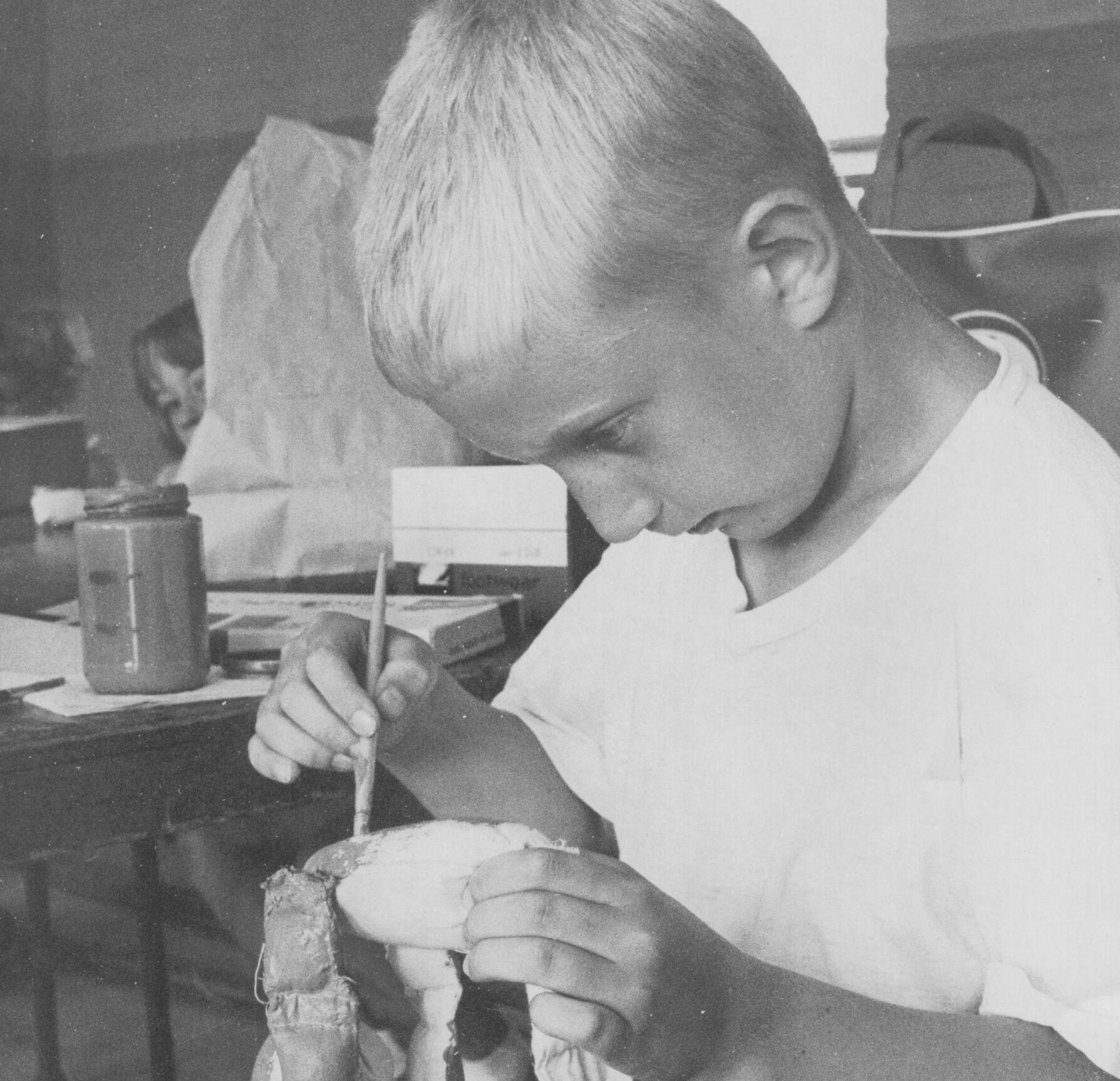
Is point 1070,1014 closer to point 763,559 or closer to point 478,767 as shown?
point 763,559

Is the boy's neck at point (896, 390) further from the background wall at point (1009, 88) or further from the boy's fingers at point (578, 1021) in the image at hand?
the background wall at point (1009, 88)

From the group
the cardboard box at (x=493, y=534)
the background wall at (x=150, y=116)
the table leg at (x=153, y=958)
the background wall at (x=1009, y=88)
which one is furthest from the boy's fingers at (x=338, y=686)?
the background wall at (x=150, y=116)

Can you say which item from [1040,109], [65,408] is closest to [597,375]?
[1040,109]

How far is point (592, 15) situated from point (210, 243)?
2.99ft

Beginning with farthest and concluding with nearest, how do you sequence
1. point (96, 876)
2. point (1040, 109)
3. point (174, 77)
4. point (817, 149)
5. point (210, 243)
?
point (174, 77)
point (1040, 109)
point (96, 876)
point (210, 243)
point (817, 149)

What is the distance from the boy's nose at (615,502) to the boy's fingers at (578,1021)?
0.87 ft

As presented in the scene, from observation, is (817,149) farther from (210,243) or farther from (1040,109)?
(1040,109)

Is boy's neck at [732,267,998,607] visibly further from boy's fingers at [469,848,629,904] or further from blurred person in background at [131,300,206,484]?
blurred person in background at [131,300,206,484]

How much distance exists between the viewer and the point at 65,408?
3.15 m

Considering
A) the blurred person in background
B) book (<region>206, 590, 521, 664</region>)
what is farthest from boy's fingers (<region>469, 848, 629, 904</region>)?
the blurred person in background

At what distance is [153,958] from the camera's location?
116 centimetres

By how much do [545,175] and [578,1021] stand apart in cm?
38

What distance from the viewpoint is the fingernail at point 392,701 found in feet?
2.83

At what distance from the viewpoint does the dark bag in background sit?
1212 millimetres
